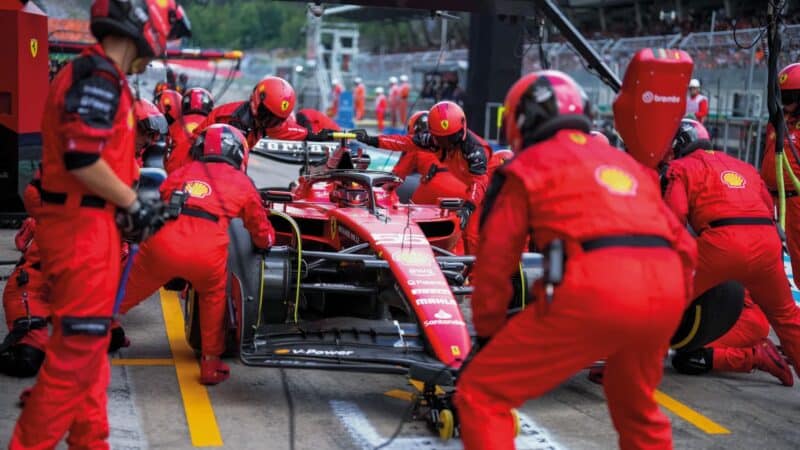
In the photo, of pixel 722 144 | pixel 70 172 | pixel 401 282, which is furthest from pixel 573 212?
pixel 722 144

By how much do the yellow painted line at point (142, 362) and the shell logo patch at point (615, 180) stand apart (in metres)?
3.90

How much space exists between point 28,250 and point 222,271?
4.46 feet

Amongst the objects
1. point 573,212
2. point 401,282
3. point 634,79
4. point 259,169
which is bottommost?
point 259,169

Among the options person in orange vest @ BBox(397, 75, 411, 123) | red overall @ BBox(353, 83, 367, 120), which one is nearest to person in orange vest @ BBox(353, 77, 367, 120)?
red overall @ BBox(353, 83, 367, 120)

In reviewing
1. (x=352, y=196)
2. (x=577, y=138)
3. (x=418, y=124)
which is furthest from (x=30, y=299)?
(x=418, y=124)

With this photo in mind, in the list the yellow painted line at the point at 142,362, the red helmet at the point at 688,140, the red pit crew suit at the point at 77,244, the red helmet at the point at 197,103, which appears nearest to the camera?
the red pit crew suit at the point at 77,244

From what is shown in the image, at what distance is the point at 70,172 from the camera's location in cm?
401

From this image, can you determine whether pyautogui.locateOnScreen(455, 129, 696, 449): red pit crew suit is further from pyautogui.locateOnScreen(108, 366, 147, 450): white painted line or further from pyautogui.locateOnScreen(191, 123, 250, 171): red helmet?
pyautogui.locateOnScreen(191, 123, 250, 171): red helmet

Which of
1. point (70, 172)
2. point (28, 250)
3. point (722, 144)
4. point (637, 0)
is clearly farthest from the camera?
point (637, 0)

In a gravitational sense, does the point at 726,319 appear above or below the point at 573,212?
below

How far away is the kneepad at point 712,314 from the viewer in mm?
6332

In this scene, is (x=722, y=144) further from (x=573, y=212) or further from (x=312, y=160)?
(x=573, y=212)

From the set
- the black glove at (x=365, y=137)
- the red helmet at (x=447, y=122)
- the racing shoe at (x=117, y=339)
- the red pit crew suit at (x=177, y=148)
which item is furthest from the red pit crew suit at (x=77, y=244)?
the red helmet at (x=447, y=122)

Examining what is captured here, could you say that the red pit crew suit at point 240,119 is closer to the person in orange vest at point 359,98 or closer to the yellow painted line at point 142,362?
the yellow painted line at point 142,362
